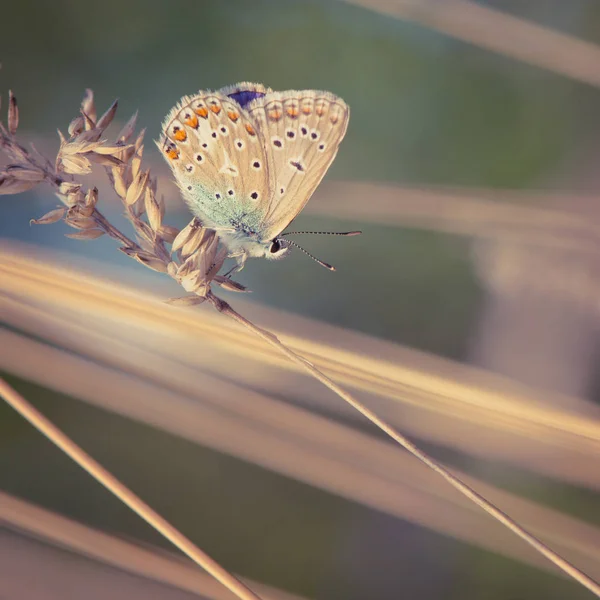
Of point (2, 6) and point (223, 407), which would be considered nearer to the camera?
point (223, 407)

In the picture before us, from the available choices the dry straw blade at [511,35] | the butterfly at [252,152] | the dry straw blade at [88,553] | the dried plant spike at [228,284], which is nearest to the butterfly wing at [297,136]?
the butterfly at [252,152]

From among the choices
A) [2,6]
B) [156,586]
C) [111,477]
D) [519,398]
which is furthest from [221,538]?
[2,6]

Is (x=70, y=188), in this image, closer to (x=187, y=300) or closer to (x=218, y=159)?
(x=187, y=300)

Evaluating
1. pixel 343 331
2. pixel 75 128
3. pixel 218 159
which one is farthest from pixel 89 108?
pixel 343 331

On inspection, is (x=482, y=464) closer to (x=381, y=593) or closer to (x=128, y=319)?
(x=381, y=593)

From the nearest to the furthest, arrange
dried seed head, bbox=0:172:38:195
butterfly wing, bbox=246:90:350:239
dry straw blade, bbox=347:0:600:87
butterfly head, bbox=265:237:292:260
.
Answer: dried seed head, bbox=0:172:38:195, butterfly wing, bbox=246:90:350:239, butterfly head, bbox=265:237:292:260, dry straw blade, bbox=347:0:600:87

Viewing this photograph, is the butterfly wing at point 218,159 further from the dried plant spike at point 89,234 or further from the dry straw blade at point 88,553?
the dry straw blade at point 88,553

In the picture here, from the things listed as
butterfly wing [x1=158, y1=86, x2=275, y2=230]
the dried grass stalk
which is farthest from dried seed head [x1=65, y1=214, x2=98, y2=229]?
butterfly wing [x1=158, y1=86, x2=275, y2=230]

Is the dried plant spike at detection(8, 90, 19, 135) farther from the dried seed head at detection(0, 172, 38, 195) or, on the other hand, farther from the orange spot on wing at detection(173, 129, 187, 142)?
the orange spot on wing at detection(173, 129, 187, 142)
